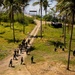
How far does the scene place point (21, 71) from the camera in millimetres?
44781

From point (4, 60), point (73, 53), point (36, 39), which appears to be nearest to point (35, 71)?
point (4, 60)

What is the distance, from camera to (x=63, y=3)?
41.9 metres

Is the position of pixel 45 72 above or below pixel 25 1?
below

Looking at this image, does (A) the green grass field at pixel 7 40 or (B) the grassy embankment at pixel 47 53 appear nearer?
(B) the grassy embankment at pixel 47 53

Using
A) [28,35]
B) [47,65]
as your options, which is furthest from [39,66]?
[28,35]

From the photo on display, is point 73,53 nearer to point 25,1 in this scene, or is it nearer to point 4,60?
point 4,60

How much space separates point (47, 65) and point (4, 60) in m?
10.3

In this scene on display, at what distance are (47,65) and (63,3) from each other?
13328 millimetres

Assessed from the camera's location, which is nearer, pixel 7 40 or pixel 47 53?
pixel 47 53

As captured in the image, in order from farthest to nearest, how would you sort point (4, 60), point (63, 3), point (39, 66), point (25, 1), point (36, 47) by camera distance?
point (25, 1) → point (36, 47) → point (4, 60) → point (39, 66) → point (63, 3)

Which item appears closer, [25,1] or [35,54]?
[35,54]

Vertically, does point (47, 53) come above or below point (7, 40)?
below

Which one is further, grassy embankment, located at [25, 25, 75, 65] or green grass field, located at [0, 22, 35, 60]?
green grass field, located at [0, 22, 35, 60]

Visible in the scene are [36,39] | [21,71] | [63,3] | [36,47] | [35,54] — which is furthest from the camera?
[36,39]
